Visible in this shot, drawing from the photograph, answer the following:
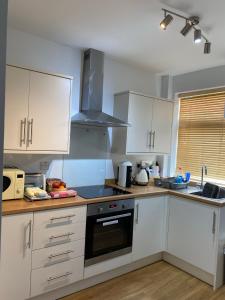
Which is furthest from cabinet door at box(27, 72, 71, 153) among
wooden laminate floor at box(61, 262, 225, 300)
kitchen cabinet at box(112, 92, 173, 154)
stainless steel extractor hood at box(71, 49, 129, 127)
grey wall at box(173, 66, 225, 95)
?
grey wall at box(173, 66, 225, 95)

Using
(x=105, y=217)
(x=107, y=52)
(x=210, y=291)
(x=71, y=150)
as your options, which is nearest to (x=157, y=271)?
(x=210, y=291)

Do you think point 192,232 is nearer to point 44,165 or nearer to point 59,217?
point 59,217

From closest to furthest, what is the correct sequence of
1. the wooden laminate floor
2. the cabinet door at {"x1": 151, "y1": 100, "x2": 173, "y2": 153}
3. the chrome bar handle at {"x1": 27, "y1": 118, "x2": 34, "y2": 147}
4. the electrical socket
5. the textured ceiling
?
1. the textured ceiling
2. the chrome bar handle at {"x1": 27, "y1": 118, "x2": 34, "y2": 147}
3. the wooden laminate floor
4. the electrical socket
5. the cabinet door at {"x1": 151, "y1": 100, "x2": 173, "y2": 153}

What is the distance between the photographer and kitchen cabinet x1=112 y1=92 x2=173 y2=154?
2.89 m

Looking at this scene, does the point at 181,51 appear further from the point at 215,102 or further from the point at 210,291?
the point at 210,291

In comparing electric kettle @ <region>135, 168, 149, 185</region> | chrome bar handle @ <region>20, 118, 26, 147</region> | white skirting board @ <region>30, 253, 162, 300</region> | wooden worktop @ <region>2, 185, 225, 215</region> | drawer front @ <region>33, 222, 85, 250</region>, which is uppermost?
chrome bar handle @ <region>20, 118, 26, 147</region>

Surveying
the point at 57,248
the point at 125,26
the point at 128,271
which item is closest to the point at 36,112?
the point at 125,26

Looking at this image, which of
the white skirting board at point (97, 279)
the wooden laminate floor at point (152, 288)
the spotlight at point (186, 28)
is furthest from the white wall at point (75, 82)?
the spotlight at point (186, 28)

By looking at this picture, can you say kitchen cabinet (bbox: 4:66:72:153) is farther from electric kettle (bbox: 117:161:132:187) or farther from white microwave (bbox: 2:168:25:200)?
electric kettle (bbox: 117:161:132:187)

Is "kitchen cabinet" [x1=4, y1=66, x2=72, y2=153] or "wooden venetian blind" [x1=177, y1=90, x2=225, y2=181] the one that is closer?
"kitchen cabinet" [x1=4, y1=66, x2=72, y2=153]

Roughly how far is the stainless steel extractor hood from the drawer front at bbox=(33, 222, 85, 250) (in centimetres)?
109

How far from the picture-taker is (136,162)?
336cm

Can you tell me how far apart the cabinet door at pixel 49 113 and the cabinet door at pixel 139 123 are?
0.86m

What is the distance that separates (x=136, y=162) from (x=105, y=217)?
121cm
